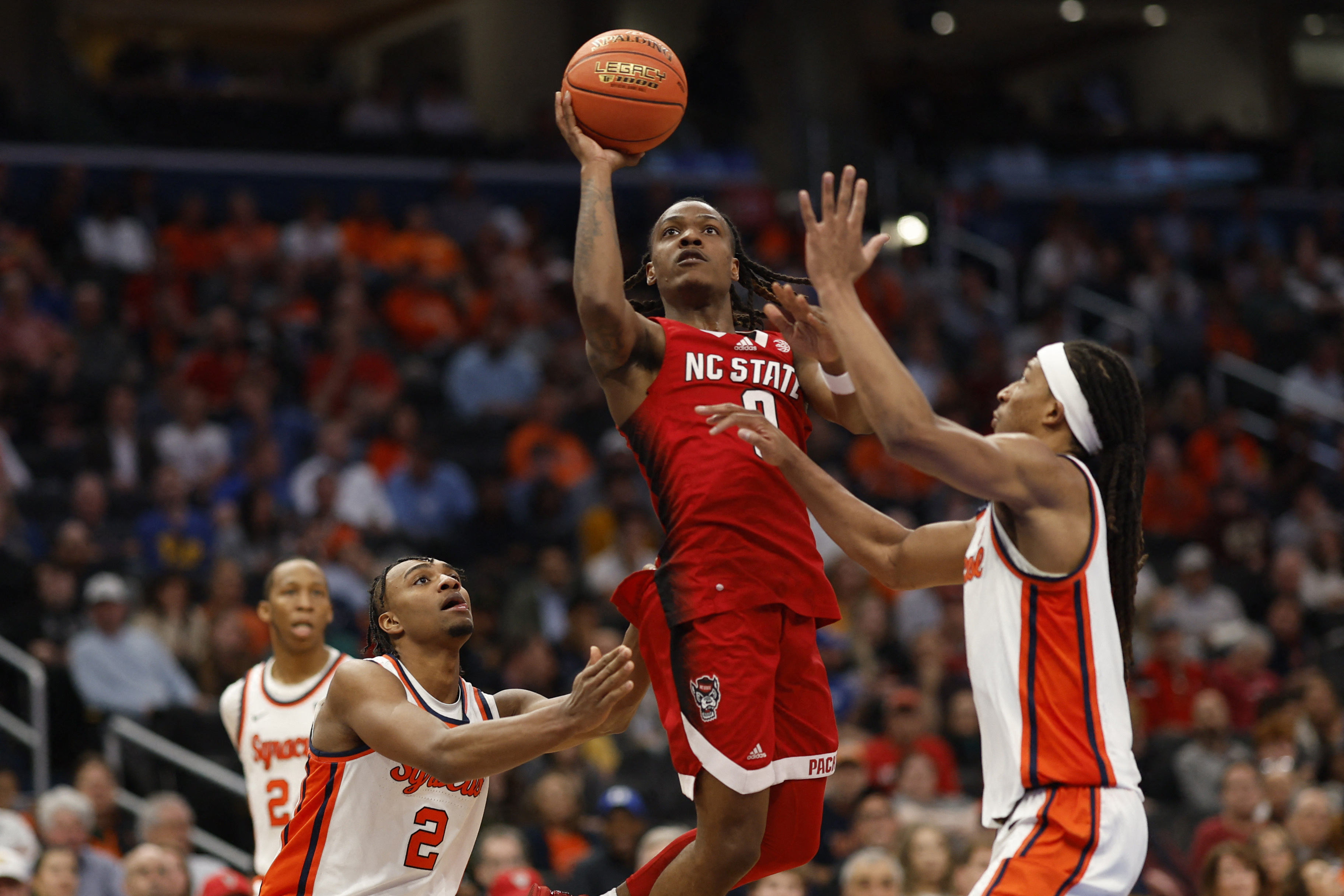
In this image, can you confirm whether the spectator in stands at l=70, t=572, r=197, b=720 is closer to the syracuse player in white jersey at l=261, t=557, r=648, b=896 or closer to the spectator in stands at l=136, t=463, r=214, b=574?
the spectator in stands at l=136, t=463, r=214, b=574

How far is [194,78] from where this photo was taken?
19766 millimetres

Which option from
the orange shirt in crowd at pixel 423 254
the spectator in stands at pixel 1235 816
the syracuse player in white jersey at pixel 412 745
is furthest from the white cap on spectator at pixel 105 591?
the spectator in stands at pixel 1235 816

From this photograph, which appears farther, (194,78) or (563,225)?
(194,78)

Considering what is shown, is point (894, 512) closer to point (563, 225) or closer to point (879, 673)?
point (879, 673)

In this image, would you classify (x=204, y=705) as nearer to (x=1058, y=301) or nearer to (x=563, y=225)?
(x=563, y=225)

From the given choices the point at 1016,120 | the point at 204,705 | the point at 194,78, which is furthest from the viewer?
the point at 1016,120

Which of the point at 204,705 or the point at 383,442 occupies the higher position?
the point at 383,442

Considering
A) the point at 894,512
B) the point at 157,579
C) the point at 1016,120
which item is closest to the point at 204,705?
the point at 157,579

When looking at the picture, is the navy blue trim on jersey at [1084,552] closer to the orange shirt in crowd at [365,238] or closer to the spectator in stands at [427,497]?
the spectator in stands at [427,497]

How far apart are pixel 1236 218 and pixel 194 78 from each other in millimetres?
13398

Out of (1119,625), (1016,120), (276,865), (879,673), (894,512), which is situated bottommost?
(879,673)

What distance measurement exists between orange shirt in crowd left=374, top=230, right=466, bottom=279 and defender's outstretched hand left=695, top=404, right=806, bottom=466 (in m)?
11.3

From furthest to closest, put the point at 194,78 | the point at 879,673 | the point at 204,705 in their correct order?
the point at 194,78 < the point at 879,673 < the point at 204,705

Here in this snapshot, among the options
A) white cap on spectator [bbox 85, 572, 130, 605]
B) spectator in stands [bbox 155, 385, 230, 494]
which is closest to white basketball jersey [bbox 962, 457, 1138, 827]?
white cap on spectator [bbox 85, 572, 130, 605]
